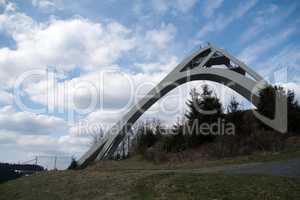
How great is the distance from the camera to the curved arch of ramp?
102 feet

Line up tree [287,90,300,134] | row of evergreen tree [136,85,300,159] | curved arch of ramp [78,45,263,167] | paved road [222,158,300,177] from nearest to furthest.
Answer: paved road [222,158,300,177]
row of evergreen tree [136,85,300,159]
tree [287,90,300,134]
curved arch of ramp [78,45,263,167]

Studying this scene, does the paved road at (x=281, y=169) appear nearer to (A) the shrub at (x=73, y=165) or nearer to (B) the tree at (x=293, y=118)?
(B) the tree at (x=293, y=118)

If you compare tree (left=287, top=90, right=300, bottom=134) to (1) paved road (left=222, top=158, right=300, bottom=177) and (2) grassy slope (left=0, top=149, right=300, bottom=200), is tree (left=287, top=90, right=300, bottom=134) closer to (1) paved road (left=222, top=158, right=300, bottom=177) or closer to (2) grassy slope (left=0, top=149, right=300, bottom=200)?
(1) paved road (left=222, top=158, right=300, bottom=177)

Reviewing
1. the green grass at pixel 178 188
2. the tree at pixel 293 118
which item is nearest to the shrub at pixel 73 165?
the green grass at pixel 178 188

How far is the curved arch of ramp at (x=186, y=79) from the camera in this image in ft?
102

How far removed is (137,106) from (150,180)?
2369cm

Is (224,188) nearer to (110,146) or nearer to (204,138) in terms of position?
(204,138)

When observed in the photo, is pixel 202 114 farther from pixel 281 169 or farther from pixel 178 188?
pixel 178 188

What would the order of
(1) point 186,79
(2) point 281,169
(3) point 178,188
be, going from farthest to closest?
(1) point 186,79, (2) point 281,169, (3) point 178,188

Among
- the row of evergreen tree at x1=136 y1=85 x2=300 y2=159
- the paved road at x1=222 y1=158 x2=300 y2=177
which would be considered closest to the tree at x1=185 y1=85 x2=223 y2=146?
the row of evergreen tree at x1=136 y1=85 x2=300 y2=159

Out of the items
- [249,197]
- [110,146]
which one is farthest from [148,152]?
[249,197]

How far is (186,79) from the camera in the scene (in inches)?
1334

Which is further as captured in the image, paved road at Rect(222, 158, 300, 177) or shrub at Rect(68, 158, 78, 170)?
shrub at Rect(68, 158, 78, 170)

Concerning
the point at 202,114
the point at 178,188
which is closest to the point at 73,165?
the point at 202,114
